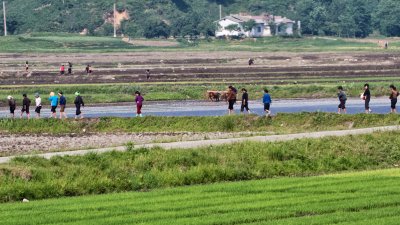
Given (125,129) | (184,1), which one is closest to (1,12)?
(184,1)

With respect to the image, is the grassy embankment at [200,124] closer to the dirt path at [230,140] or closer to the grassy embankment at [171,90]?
the dirt path at [230,140]

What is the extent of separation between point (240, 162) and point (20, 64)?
81.4m

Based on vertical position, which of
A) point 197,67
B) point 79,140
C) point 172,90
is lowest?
point 197,67

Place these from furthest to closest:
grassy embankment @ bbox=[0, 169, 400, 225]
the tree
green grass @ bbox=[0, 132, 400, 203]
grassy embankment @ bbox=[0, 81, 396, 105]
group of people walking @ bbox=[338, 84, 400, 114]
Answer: the tree → grassy embankment @ bbox=[0, 81, 396, 105] → group of people walking @ bbox=[338, 84, 400, 114] → green grass @ bbox=[0, 132, 400, 203] → grassy embankment @ bbox=[0, 169, 400, 225]

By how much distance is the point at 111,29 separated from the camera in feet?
534

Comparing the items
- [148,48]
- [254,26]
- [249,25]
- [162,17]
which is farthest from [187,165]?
[254,26]

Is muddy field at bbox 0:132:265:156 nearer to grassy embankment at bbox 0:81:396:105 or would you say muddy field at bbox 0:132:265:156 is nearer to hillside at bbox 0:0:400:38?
grassy embankment at bbox 0:81:396:105

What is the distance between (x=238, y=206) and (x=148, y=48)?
11860cm

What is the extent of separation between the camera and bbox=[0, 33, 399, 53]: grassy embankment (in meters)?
138

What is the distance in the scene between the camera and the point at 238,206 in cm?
2570

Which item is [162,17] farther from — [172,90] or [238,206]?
[238,206]

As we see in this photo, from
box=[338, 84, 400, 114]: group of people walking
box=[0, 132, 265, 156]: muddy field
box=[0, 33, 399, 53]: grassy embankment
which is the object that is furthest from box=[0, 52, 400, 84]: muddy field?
box=[0, 132, 265, 156]: muddy field

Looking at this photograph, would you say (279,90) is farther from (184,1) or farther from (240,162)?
(184,1)

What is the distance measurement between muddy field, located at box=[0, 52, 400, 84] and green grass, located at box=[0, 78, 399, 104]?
747cm
